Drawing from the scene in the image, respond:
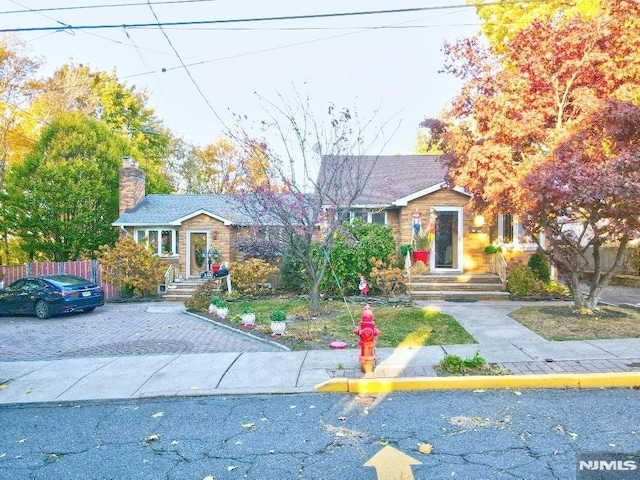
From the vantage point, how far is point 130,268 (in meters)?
17.0

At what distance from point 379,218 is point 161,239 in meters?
9.97

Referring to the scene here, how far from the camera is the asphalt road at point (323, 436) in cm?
376

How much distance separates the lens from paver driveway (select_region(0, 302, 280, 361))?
8.40m

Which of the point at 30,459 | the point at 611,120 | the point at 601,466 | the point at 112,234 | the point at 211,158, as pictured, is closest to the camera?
the point at 601,466

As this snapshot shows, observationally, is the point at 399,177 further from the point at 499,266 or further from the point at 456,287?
the point at 456,287

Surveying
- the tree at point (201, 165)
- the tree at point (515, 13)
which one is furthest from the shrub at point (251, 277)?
the tree at point (201, 165)

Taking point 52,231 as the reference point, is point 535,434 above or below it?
below

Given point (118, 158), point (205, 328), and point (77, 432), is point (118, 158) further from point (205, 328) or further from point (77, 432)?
point (77, 432)

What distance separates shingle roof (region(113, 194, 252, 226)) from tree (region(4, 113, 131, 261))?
7.81 ft

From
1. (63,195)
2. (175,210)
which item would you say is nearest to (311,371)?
(175,210)

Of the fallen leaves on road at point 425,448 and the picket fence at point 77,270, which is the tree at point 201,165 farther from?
the fallen leaves on road at point 425,448

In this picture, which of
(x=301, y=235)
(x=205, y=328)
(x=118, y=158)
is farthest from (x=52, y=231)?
(x=301, y=235)

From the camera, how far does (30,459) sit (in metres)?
4.16

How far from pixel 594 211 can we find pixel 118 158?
22.7 m
